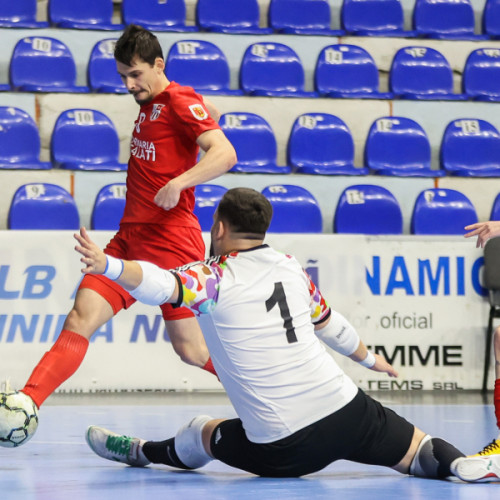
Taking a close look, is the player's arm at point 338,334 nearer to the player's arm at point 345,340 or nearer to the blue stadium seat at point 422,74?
the player's arm at point 345,340

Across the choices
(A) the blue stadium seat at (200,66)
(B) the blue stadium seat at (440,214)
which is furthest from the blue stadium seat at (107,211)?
(B) the blue stadium seat at (440,214)

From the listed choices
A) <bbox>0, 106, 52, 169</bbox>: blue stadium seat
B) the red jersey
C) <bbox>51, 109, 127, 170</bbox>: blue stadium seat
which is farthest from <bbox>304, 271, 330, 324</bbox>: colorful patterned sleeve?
<bbox>0, 106, 52, 169</bbox>: blue stadium seat

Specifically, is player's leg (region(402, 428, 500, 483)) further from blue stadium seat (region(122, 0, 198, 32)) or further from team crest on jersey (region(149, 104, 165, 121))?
blue stadium seat (region(122, 0, 198, 32))

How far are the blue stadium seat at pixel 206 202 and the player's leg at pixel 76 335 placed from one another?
4280 mm

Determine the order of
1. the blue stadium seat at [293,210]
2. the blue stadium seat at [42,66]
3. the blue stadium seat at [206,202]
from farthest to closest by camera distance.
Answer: the blue stadium seat at [42,66] < the blue stadium seat at [293,210] < the blue stadium seat at [206,202]

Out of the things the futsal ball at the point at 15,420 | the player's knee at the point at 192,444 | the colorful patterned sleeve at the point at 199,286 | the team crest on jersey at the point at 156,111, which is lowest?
the player's knee at the point at 192,444

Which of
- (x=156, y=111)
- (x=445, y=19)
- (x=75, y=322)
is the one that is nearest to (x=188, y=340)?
(x=75, y=322)

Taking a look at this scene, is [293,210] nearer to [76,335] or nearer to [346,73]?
[346,73]

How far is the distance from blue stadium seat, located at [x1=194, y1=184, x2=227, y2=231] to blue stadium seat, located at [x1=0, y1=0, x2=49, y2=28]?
3125mm

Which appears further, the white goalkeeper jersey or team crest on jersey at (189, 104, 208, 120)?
team crest on jersey at (189, 104, 208, 120)

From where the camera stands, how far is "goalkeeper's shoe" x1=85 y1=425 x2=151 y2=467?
4.68 meters

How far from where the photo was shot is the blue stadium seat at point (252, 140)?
34.1 feet

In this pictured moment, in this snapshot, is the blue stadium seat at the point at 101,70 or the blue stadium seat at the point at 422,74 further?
the blue stadium seat at the point at 422,74

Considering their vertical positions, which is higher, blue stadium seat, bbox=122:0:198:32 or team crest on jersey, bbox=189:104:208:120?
blue stadium seat, bbox=122:0:198:32
